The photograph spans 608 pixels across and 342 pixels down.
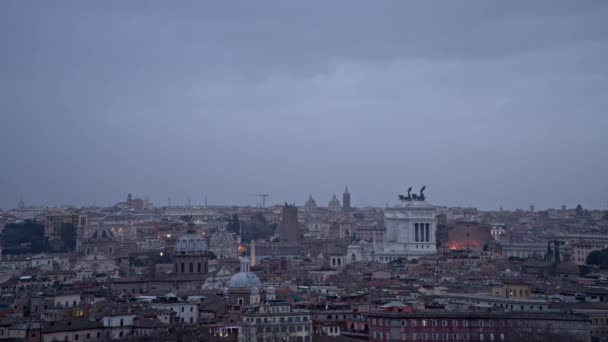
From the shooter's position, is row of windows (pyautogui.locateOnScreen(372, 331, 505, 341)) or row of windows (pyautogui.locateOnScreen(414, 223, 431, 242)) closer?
row of windows (pyautogui.locateOnScreen(372, 331, 505, 341))

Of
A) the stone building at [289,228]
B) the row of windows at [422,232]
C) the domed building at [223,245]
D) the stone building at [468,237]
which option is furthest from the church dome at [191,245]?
the stone building at [289,228]

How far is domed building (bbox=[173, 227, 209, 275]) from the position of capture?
74625 mm

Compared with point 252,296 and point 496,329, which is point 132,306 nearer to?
point 252,296

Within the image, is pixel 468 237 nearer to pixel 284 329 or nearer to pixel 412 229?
pixel 412 229

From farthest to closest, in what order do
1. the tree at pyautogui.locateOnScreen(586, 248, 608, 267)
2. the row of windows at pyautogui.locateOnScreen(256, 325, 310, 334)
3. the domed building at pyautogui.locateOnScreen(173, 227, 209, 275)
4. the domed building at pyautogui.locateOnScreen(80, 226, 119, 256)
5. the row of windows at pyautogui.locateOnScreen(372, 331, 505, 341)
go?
the domed building at pyautogui.locateOnScreen(80, 226, 119, 256), the tree at pyautogui.locateOnScreen(586, 248, 608, 267), the domed building at pyautogui.locateOnScreen(173, 227, 209, 275), the row of windows at pyautogui.locateOnScreen(256, 325, 310, 334), the row of windows at pyautogui.locateOnScreen(372, 331, 505, 341)

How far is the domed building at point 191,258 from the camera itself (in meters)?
74.6

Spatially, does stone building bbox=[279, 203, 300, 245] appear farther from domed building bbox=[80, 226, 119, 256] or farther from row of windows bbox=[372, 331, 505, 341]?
row of windows bbox=[372, 331, 505, 341]

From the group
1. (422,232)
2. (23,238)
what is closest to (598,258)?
(422,232)

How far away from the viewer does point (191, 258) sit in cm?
7481

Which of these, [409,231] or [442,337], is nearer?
[442,337]

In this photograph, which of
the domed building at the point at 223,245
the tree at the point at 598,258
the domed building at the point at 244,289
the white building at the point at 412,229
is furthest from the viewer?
the white building at the point at 412,229

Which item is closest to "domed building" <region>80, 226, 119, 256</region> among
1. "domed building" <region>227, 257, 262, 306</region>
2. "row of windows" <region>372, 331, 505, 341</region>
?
"domed building" <region>227, 257, 262, 306</region>

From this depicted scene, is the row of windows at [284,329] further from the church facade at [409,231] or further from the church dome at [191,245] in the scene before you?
the church facade at [409,231]

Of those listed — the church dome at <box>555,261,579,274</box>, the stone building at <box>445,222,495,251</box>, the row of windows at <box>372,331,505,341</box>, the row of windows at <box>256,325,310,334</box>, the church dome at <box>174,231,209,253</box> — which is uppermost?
the stone building at <box>445,222,495,251</box>
